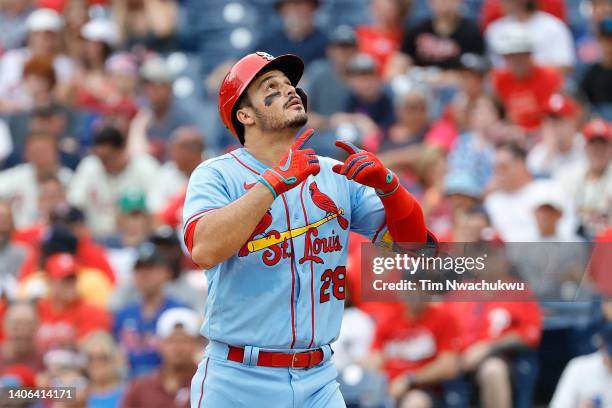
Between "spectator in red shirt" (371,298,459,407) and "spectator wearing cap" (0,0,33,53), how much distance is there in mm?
6046

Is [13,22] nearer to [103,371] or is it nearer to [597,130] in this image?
[103,371]

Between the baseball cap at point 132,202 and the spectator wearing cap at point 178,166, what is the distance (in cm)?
33

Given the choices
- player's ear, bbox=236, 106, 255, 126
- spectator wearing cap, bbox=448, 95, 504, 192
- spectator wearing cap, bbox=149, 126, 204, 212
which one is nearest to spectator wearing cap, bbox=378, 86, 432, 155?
spectator wearing cap, bbox=448, 95, 504, 192

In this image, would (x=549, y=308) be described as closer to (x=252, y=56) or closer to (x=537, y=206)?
(x=537, y=206)

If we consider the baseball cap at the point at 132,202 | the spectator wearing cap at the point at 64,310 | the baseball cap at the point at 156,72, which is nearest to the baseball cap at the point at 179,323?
the spectator wearing cap at the point at 64,310

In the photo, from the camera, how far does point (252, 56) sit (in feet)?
13.5

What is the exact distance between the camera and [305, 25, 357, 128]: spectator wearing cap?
9.52m

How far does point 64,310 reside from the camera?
26.0 feet

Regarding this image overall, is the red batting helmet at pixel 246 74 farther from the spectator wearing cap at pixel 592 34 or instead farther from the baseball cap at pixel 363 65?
the spectator wearing cap at pixel 592 34

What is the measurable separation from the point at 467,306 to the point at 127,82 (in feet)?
15.4

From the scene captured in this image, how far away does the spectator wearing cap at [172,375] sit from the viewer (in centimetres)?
673

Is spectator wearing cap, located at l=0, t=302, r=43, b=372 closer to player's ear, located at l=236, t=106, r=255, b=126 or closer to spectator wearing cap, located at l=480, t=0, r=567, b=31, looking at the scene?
player's ear, located at l=236, t=106, r=255, b=126

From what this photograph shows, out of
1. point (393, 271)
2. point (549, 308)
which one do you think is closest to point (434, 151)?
point (549, 308)

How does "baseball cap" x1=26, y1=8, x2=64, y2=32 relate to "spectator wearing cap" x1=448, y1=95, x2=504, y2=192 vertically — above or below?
above
